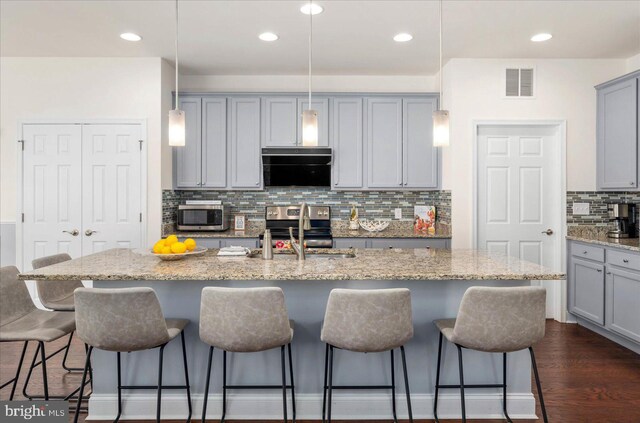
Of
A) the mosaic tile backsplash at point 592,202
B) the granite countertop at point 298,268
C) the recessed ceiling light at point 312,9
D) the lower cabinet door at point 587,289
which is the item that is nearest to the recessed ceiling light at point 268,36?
the recessed ceiling light at point 312,9

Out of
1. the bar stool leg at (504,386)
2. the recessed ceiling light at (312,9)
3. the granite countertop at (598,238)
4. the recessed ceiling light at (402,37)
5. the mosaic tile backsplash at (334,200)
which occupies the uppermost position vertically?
the recessed ceiling light at (402,37)

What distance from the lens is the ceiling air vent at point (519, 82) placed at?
448 centimetres

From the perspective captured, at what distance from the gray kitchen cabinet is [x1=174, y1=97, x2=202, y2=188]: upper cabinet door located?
4.15 m

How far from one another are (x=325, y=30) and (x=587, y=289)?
335 centimetres

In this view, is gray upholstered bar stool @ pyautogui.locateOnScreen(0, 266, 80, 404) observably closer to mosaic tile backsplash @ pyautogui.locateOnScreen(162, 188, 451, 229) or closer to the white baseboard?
the white baseboard

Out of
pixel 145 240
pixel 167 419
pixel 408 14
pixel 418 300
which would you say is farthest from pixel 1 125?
pixel 418 300

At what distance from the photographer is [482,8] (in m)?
3.25

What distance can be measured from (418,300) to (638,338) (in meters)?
2.12

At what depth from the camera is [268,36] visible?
3.82 metres

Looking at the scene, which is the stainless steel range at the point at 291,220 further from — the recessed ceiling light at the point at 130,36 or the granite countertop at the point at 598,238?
the granite countertop at the point at 598,238

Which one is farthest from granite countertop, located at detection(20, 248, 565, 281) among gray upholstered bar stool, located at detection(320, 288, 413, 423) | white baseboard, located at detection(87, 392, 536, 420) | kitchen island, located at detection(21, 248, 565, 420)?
white baseboard, located at detection(87, 392, 536, 420)

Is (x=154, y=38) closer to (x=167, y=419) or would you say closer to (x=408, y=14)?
(x=408, y=14)

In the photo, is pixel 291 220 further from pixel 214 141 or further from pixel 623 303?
pixel 623 303

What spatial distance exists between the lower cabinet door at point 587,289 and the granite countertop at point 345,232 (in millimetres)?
1235
